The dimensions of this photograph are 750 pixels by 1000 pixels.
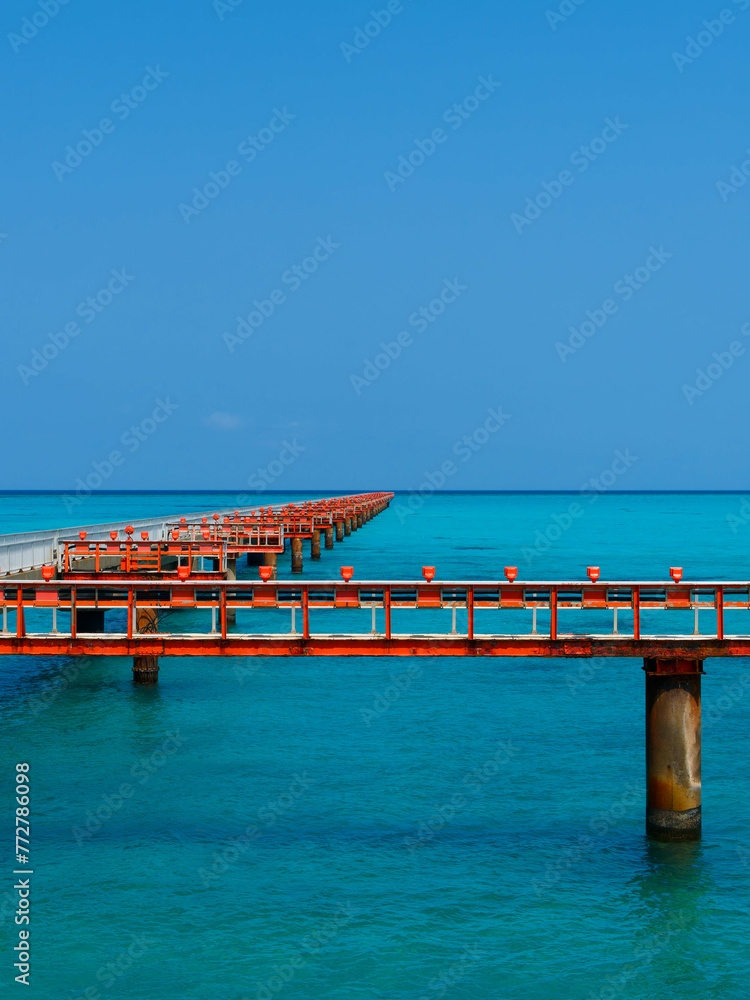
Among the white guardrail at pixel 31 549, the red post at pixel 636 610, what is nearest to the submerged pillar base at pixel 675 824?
the red post at pixel 636 610

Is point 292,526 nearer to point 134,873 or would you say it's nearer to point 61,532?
point 61,532

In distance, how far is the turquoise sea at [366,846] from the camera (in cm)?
1750

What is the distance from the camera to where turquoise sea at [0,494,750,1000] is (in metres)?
17.5

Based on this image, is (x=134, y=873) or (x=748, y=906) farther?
(x=134, y=873)

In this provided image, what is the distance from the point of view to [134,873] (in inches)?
811

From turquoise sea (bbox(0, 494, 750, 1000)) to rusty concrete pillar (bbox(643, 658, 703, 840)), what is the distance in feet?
2.85

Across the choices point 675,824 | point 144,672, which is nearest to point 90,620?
point 144,672

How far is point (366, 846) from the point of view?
21.8 metres

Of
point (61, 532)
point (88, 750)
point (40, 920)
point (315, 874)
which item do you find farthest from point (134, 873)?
point (61, 532)

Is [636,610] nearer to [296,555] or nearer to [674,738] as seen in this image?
[674,738]

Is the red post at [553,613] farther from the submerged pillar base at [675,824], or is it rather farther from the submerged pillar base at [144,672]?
the submerged pillar base at [144,672]

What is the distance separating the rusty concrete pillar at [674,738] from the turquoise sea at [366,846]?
2.85ft

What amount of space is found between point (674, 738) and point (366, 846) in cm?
652

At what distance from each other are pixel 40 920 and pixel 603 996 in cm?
962
